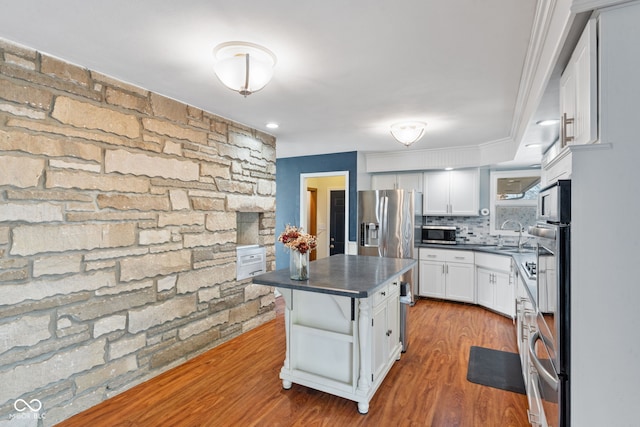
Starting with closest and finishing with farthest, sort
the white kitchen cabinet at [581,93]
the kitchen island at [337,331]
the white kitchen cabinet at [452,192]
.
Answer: the white kitchen cabinet at [581,93]
the kitchen island at [337,331]
the white kitchen cabinet at [452,192]

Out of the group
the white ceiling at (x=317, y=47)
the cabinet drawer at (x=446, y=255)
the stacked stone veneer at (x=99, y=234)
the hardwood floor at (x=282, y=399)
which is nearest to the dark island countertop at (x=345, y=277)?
the hardwood floor at (x=282, y=399)

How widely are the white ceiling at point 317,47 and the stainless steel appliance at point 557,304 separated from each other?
1084 millimetres

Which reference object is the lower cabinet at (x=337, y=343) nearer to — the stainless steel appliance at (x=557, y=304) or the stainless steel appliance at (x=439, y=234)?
the stainless steel appliance at (x=557, y=304)

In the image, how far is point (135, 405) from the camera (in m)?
2.38

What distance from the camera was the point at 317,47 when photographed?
6.77 ft

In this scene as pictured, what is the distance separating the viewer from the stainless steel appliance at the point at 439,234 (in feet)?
17.7

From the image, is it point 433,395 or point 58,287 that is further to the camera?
point 433,395

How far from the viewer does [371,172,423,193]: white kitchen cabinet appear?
5527 millimetres

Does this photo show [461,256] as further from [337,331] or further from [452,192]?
[337,331]

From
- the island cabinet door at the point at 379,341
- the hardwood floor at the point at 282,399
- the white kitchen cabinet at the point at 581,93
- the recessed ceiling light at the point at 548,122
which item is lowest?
the hardwood floor at the point at 282,399

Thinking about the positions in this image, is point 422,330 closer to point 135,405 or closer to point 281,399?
point 281,399

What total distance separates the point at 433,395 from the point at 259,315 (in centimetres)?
223

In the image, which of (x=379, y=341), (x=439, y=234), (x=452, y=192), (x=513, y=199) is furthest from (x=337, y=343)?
(x=513, y=199)

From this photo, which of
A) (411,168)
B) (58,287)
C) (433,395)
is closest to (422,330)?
(433,395)
